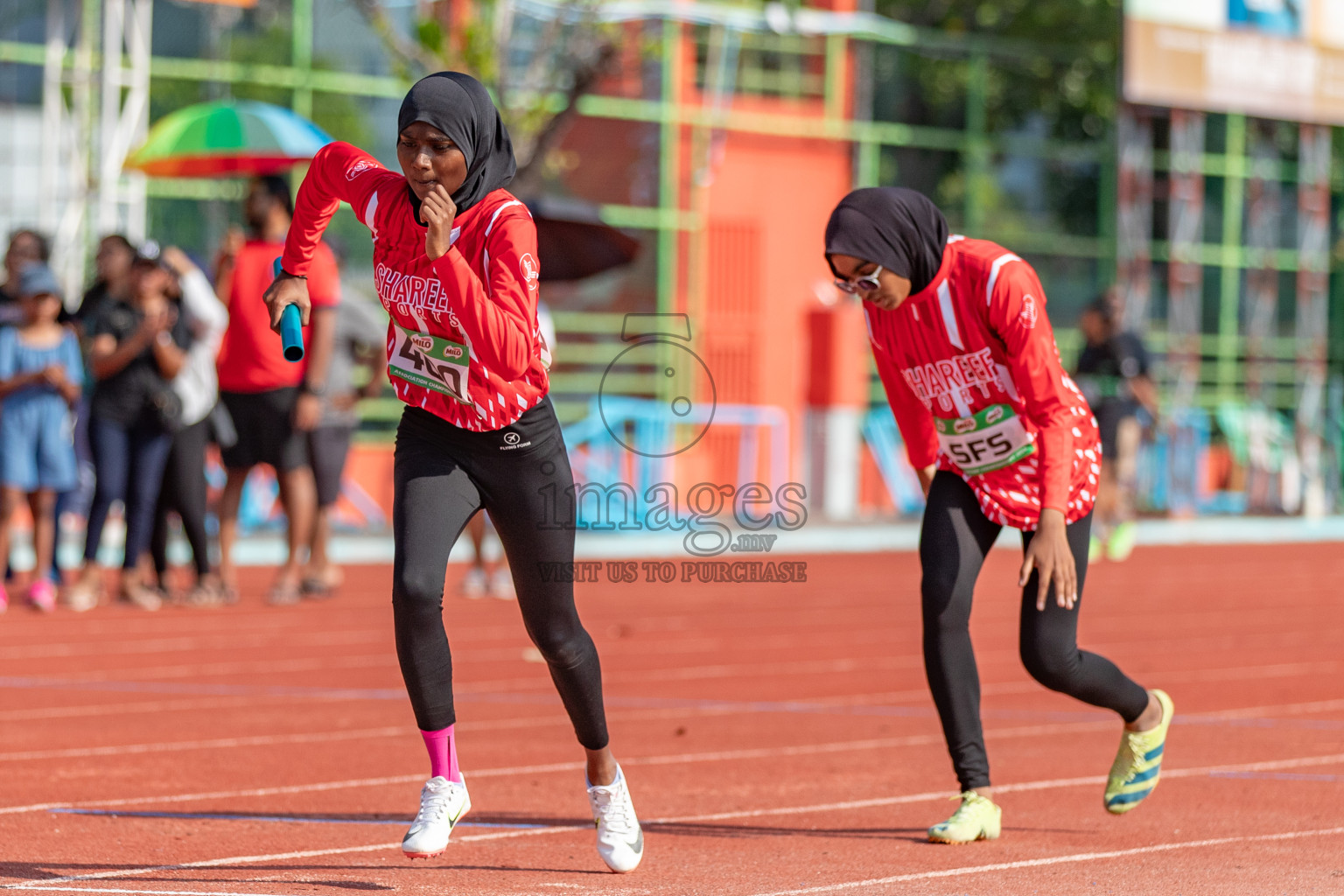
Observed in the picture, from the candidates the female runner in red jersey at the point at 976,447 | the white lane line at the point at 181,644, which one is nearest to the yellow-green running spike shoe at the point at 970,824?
the female runner in red jersey at the point at 976,447

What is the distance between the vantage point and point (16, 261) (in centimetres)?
1120

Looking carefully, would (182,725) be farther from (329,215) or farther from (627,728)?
(329,215)

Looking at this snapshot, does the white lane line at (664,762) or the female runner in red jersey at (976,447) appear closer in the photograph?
the female runner in red jersey at (976,447)

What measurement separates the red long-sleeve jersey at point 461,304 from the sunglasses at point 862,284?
95cm

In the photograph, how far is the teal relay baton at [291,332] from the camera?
500 cm

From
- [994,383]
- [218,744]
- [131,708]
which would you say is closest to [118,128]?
[131,708]

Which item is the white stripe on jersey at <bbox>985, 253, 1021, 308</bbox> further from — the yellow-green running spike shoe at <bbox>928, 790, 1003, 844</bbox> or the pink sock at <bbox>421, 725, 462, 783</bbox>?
the pink sock at <bbox>421, 725, 462, 783</bbox>

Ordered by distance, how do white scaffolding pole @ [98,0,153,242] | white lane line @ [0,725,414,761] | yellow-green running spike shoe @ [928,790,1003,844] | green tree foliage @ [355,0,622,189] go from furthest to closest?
green tree foliage @ [355,0,622,189] → white scaffolding pole @ [98,0,153,242] → white lane line @ [0,725,414,761] → yellow-green running spike shoe @ [928,790,1003,844]

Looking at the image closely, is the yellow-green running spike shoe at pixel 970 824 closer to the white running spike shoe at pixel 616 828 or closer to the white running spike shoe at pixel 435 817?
the white running spike shoe at pixel 616 828

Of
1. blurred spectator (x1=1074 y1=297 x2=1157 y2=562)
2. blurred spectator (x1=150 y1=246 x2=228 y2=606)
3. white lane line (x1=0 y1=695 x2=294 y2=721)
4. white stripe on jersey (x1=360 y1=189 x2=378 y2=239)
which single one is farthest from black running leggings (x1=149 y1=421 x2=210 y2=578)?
blurred spectator (x1=1074 y1=297 x2=1157 y2=562)

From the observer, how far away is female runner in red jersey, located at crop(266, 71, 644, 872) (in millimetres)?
4609

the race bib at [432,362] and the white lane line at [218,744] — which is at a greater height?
the race bib at [432,362]

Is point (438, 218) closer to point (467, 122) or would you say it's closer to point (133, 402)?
point (467, 122)

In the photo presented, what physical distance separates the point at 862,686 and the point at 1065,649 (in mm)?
3373
